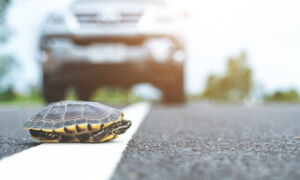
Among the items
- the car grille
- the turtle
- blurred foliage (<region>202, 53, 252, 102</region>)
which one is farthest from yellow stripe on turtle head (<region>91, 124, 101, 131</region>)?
blurred foliage (<region>202, 53, 252, 102</region>)

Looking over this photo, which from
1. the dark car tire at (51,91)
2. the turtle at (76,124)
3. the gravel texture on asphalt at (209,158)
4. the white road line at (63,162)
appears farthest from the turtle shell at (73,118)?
the dark car tire at (51,91)

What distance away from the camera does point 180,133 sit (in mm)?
3535

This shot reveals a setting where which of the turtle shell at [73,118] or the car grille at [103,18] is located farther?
the car grille at [103,18]

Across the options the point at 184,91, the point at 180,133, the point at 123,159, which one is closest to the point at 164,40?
the point at 184,91

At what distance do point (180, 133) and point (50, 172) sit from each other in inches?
71.1

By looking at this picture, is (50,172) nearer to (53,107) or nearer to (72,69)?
(53,107)

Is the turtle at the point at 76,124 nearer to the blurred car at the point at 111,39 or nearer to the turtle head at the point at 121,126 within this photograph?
the turtle head at the point at 121,126

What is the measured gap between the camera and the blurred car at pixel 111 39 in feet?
21.8

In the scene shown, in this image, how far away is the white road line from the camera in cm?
185

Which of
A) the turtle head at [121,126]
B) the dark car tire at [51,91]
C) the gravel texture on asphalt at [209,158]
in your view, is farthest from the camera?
the dark car tire at [51,91]

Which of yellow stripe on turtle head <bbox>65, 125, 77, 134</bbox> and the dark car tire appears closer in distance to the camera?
yellow stripe on turtle head <bbox>65, 125, 77, 134</bbox>

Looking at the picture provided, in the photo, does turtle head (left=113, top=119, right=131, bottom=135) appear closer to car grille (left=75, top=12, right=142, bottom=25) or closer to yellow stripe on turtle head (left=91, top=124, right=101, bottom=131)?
yellow stripe on turtle head (left=91, top=124, right=101, bottom=131)

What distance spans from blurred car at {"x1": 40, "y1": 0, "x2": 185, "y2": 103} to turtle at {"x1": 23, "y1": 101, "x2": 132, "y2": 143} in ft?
12.7

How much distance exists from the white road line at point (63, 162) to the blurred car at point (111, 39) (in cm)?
421
